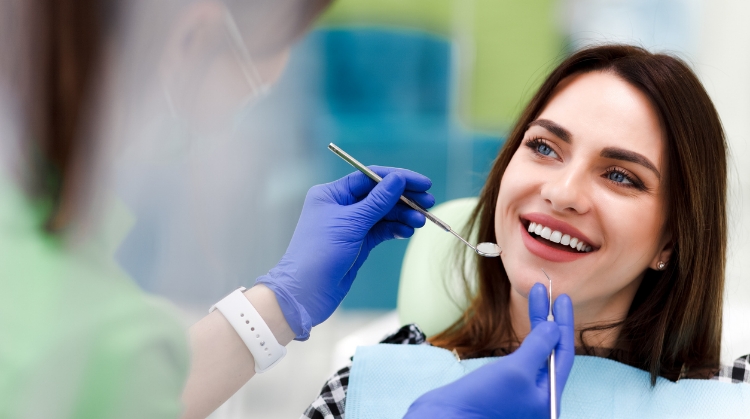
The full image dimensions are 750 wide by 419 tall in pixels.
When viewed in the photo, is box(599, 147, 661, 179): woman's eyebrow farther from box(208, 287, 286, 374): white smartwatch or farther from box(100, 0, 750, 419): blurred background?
box(100, 0, 750, 419): blurred background

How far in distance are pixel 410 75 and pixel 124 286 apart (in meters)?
2.16

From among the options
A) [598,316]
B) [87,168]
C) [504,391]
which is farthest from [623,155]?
[87,168]

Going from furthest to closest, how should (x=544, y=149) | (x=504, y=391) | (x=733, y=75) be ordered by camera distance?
1. (x=733, y=75)
2. (x=544, y=149)
3. (x=504, y=391)

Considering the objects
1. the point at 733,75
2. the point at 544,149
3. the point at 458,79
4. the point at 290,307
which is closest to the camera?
the point at 290,307

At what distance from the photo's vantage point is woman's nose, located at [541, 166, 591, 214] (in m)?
1.11

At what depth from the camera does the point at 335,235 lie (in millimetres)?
1121

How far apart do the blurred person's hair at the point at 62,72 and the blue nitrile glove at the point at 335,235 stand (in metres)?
0.46

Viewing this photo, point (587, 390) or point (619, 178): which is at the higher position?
point (619, 178)

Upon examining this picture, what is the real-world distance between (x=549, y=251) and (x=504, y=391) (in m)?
0.37

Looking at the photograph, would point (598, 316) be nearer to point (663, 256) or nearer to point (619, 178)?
point (663, 256)

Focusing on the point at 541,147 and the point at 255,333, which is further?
the point at 541,147

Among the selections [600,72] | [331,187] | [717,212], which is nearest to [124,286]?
[331,187]

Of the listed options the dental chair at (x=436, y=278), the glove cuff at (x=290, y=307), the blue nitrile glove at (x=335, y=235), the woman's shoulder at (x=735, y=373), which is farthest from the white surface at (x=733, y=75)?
the glove cuff at (x=290, y=307)

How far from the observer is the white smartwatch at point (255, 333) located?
0.94m
